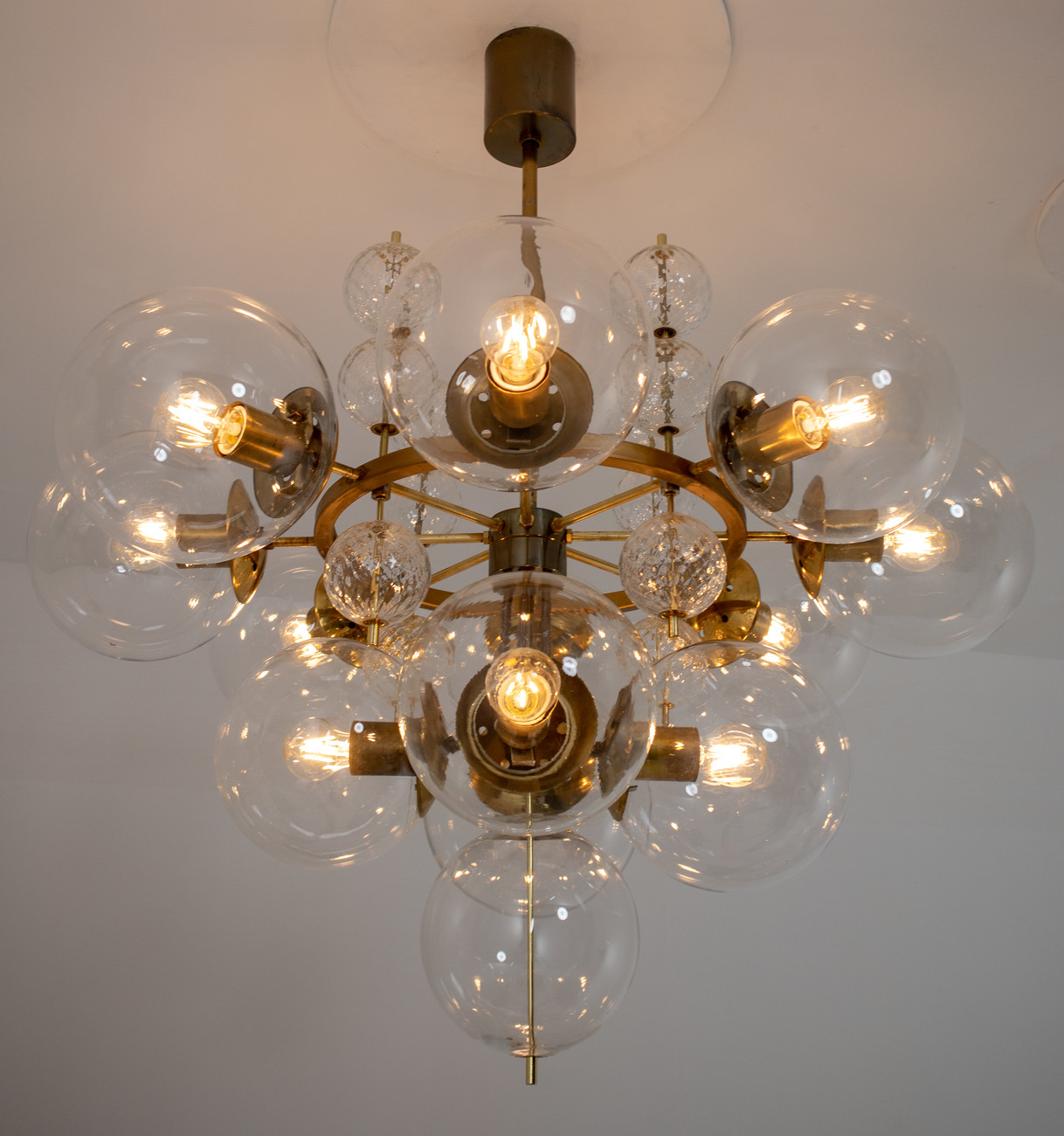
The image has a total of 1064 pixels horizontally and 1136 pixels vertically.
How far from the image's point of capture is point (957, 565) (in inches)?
34.9

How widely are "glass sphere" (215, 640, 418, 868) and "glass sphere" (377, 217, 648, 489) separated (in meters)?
0.27

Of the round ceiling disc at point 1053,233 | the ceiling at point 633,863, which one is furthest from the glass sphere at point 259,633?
the round ceiling disc at point 1053,233

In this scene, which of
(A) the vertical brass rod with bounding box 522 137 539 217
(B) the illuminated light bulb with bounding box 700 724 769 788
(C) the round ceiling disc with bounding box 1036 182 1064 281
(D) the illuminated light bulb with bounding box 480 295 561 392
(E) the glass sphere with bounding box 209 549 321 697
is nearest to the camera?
(D) the illuminated light bulb with bounding box 480 295 561 392

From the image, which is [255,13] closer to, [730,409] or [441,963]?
[730,409]

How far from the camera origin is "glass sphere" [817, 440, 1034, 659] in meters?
0.89

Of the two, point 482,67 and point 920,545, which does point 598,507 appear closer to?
point 920,545

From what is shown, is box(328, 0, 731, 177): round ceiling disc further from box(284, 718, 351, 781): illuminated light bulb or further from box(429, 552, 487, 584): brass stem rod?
box(284, 718, 351, 781): illuminated light bulb

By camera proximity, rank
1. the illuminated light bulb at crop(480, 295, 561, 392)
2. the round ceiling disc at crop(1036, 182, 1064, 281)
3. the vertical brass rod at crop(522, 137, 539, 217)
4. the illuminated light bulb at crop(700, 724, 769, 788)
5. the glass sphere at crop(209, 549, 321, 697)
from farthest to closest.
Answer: the round ceiling disc at crop(1036, 182, 1064, 281) < the glass sphere at crop(209, 549, 321, 697) < the vertical brass rod at crop(522, 137, 539, 217) < the illuminated light bulb at crop(700, 724, 769, 788) < the illuminated light bulb at crop(480, 295, 561, 392)

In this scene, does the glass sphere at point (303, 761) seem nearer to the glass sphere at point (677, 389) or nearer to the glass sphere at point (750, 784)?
the glass sphere at point (750, 784)

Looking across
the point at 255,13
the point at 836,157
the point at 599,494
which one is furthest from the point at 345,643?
the point at 599,494

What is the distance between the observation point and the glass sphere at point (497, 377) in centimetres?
63

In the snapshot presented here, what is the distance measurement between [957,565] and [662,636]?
0.30m

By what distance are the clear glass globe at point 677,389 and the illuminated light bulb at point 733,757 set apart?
15.5 inches

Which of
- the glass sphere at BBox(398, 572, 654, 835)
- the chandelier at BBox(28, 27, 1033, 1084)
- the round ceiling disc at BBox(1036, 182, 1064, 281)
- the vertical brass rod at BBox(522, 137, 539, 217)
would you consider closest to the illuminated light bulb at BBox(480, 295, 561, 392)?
the chandelier at BBox(28, 27, 1033, 1084)
